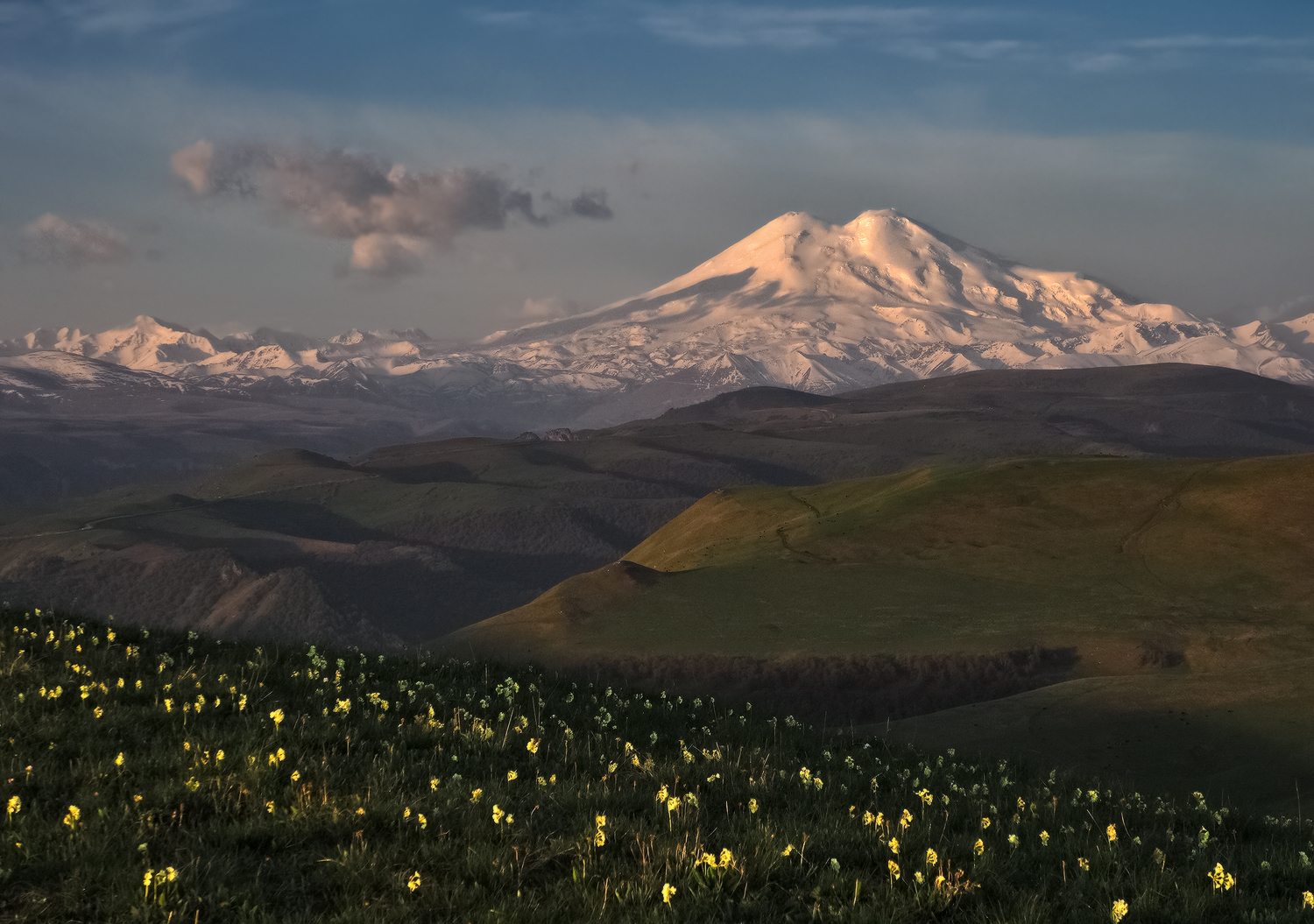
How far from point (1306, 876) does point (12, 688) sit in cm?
1271

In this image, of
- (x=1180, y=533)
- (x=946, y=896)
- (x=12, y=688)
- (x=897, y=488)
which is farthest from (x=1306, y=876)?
(x=897, y=488)

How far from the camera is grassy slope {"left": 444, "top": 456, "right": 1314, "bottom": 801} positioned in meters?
31.9

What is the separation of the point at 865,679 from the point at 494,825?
1561 inches

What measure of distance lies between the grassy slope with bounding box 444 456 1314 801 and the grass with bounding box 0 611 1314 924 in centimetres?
1791

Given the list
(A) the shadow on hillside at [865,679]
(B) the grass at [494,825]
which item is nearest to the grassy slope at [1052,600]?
(A) the shadow on hillside at [865,679]

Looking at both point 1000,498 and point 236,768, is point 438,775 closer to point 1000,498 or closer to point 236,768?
point 236,768

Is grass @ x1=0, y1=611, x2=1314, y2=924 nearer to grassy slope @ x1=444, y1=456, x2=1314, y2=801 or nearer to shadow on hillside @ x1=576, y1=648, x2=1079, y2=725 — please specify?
grassy slope @ x1=444, y1=456, x2=1314, y2=801

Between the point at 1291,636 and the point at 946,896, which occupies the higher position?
the point at 946,896

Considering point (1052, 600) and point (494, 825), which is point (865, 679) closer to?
point (1052, 600)

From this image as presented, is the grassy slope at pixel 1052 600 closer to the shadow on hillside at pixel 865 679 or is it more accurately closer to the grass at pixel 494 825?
the shadow on hillside at pixel 865 679

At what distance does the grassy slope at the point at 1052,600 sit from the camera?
31891 millimetres

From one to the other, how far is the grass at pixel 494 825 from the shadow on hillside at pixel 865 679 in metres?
29.7

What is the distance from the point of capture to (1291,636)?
44.0 meters

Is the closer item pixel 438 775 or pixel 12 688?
pixel 438 775
